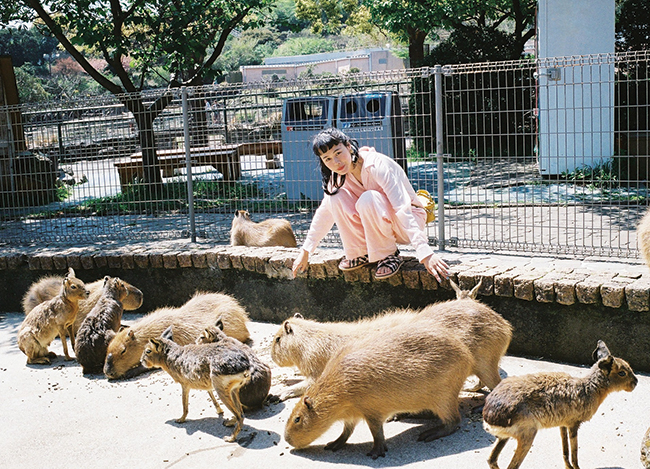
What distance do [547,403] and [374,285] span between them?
9.01 ft

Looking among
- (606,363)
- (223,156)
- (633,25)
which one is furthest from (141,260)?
(633,25)

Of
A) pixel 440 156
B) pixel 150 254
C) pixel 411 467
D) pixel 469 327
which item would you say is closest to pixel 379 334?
pixel 469 327

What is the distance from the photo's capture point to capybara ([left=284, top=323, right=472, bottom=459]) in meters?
4.09

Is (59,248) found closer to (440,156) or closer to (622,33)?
(440,156)

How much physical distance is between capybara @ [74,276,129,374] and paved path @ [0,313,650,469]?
0.17 m

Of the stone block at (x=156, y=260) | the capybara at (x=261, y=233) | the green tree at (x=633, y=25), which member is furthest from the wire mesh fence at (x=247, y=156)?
the green tree at (x=633, y=25)

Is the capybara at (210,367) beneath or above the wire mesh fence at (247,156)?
beneath

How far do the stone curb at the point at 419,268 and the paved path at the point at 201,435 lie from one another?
59 centimetres

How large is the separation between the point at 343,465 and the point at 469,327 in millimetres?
1252

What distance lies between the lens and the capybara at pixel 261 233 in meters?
7.67

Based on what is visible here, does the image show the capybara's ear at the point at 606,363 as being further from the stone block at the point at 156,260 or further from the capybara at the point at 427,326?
the stone block at the point at 156,260

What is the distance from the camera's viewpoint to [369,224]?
5.62 metres

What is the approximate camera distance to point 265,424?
4.75 metres

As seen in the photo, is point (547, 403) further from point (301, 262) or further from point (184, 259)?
point (184, 259)
